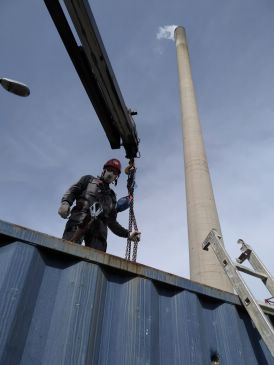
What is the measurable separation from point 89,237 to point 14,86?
258 centimetres

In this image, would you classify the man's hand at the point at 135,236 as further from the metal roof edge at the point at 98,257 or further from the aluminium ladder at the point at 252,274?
the metal roof edge at the point at 98,257

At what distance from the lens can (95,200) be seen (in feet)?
12.5

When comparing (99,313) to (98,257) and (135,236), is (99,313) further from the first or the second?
(135,236)

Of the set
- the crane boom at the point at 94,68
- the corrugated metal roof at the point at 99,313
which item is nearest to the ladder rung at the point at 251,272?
the corrugated metal roof at the point at 99,313

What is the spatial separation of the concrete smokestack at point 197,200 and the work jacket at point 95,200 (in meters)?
4.45

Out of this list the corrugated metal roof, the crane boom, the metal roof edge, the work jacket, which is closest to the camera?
the corrugated metal roof

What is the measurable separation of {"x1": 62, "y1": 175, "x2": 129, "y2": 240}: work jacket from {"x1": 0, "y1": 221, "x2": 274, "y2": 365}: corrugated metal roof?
1.34 m

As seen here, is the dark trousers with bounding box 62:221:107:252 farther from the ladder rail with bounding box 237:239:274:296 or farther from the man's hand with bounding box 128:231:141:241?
the ladder rail with bounding box 237:239:274:296

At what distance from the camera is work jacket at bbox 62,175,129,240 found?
142 inches

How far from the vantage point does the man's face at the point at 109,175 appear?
419 centimetres

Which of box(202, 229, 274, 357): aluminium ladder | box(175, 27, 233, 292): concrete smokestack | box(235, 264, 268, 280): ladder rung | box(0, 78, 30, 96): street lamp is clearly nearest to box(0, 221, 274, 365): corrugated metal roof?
box(202, 229, 274, 357): aluminium ladder

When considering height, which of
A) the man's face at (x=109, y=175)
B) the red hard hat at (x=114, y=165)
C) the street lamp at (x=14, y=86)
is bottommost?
the man's face at (x=109, y=175)

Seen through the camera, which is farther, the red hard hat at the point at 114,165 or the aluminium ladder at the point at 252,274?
the red hard hat at the point at 114,165

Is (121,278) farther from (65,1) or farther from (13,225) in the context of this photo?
(65,1)
